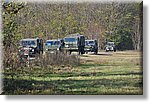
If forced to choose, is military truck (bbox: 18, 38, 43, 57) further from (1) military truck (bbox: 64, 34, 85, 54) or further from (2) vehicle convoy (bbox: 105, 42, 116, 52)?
(2) vehicle convoy (bbox: 105, 42, 116, 52)

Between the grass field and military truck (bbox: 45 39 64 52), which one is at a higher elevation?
military truck (bbox: 45 39 64 52)

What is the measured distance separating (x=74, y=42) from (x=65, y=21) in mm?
169

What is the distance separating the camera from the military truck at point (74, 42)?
13.7 ft

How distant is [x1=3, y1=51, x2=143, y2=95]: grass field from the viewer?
4141 mm

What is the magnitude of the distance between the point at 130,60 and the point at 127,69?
2.7 inches

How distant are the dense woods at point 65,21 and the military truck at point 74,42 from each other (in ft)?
0.14

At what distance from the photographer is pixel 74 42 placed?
4.20m

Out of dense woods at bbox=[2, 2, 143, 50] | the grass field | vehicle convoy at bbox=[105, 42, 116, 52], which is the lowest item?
the grass field

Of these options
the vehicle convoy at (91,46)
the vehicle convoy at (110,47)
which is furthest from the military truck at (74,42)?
the vehicle convoy at (110,47)

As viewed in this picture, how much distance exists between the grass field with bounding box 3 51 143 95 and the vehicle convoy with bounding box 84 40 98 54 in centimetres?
4

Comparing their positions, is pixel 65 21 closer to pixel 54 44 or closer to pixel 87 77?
pixel 54 44

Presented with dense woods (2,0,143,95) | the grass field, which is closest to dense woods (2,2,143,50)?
dense woods (2,0,143,95)

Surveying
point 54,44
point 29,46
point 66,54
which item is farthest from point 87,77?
point 29,46

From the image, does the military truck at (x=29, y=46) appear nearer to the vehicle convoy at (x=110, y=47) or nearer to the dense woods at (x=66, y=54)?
the dense woods at (x=66, y=54)
